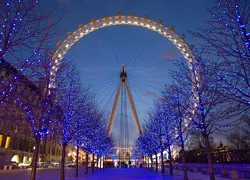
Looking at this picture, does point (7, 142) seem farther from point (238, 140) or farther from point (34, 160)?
point (238, 140)

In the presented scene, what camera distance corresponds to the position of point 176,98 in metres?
19.0

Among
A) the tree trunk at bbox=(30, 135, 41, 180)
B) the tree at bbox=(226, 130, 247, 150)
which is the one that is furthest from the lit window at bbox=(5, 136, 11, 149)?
the tree at bbox=(226, 130, 247, 150)

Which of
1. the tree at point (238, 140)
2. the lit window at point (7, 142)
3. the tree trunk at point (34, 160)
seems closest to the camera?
the tree trunk at point (34, 160)

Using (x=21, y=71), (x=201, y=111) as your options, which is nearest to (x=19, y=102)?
(x=21, y=71)

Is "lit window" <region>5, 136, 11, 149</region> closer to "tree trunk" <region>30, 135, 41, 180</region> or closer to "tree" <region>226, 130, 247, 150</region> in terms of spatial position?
"tree trunk" <region>30, 135, 41, 180</region>

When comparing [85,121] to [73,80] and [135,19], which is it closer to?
[73,80]

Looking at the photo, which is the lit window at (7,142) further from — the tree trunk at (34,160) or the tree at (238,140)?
the tree at (238,140)

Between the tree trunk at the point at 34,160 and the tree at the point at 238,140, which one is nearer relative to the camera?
the tree trunk at the point at 34,160

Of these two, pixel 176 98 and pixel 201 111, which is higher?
pixel 176 98

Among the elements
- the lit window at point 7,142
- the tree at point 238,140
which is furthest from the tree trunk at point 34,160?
the tree at point 238,140

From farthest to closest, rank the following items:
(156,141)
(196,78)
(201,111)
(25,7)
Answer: (156,141), (196,78), (201,111), (25,7)

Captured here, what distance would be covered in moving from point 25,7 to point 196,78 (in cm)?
1095

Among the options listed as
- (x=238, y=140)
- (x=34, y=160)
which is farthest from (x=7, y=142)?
(x=238, y=140)

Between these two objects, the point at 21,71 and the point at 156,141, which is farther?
the point at 156,141
